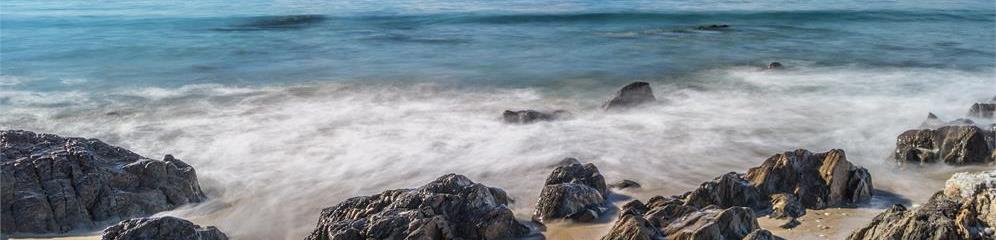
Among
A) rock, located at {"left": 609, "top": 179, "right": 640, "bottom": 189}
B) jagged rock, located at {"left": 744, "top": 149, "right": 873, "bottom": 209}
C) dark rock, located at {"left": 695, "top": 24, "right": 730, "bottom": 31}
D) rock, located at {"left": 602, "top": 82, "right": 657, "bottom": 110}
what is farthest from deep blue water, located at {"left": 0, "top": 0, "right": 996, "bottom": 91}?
jagged rock, located at {"left": 744, "top": 149, "right": 873, "bottom": 209}

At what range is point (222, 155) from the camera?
11.6m

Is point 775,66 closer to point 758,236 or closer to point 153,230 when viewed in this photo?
point 758,236

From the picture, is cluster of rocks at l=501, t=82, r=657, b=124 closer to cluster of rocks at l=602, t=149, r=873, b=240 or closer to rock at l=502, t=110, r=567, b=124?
rock at l=502, t=110, r=567, b=124

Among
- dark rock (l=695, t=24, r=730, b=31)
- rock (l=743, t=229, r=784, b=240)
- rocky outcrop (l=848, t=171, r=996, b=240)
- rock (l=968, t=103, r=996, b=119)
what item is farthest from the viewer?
dark rock (l=695, t=24, r=730, b=31)

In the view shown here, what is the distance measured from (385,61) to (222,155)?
12.0 metres

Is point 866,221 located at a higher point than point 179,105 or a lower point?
higher

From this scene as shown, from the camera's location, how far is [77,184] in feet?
26.6

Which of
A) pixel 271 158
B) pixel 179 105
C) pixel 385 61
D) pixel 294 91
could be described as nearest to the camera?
pixel 271 158

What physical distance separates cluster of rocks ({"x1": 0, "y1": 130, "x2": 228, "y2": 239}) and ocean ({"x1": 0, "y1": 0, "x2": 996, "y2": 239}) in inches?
17.2

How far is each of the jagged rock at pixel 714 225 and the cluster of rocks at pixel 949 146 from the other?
4652 millimetres

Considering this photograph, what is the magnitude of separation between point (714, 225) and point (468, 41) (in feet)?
75.5

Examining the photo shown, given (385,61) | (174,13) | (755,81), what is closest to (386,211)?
(755,81)

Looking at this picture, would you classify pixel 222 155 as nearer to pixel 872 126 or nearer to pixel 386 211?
pixel 386 211

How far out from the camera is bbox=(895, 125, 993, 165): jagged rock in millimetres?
9797
